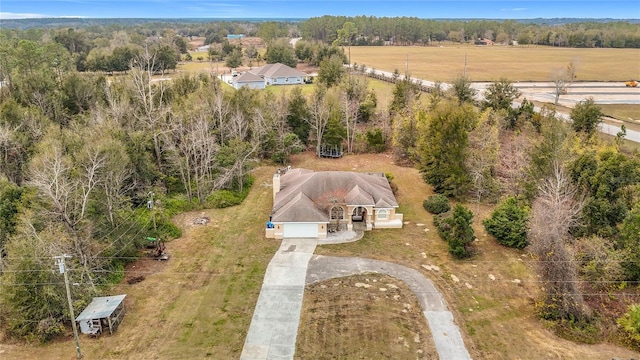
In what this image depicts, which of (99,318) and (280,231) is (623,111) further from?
(99,318)

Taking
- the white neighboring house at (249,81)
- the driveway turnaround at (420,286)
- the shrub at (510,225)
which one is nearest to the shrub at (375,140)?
the shrub at (510,225)

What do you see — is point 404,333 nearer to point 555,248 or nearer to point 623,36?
point 555,248

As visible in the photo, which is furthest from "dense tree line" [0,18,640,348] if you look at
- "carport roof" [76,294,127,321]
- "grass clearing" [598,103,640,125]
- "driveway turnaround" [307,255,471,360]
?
"grass clearing" [598,103,640,125]

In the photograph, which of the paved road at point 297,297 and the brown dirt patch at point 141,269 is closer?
the paved road at point 297,297

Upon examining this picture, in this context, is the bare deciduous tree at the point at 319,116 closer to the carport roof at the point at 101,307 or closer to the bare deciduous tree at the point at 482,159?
the bare deciduous tree at the point at 482,159

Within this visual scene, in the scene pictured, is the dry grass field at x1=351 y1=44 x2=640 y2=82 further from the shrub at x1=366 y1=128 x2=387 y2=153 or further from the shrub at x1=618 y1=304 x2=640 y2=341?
the shrub at x1=618 y1=304 x2=640 y2=341

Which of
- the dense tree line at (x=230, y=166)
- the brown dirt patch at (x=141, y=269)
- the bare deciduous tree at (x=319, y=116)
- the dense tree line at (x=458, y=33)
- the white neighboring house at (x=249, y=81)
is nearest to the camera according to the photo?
the dense tree line at (x=230, y=166)
